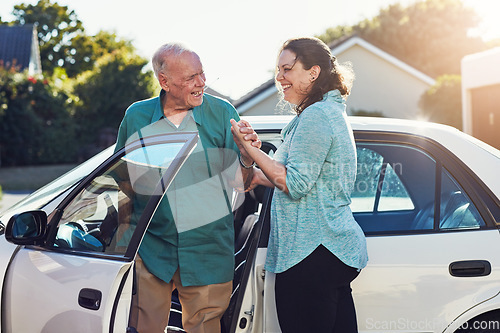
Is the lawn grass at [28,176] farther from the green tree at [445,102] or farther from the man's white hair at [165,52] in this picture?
the man's white hair at [165,52]

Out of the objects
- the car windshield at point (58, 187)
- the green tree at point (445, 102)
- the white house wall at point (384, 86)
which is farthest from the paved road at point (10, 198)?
the green tree at point (445, 102)

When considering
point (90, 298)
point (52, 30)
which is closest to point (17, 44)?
point (52, 30)

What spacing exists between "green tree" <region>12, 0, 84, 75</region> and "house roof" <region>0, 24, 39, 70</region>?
966 cm

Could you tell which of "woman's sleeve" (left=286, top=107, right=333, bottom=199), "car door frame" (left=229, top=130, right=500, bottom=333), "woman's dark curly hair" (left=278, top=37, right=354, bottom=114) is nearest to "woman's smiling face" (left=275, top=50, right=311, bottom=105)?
"woman's dark curly hair" (left=278, top=37, right=354, bottom=114)

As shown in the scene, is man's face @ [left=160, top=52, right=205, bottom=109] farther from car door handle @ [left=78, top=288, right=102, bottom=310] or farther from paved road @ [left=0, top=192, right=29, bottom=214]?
paved road @ [left=0, top=192, right=29, bottom=214]

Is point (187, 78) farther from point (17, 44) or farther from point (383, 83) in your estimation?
point (17, 44)

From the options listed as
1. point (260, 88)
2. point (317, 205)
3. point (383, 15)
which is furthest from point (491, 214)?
point (383, 15)

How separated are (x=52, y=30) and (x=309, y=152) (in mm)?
49817

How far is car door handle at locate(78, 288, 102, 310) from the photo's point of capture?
2455 mm

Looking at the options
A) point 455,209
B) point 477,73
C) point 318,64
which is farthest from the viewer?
point 477,73

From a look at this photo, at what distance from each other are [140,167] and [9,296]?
81cm

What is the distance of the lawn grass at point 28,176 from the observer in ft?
59.7

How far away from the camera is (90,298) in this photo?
249 centimetres

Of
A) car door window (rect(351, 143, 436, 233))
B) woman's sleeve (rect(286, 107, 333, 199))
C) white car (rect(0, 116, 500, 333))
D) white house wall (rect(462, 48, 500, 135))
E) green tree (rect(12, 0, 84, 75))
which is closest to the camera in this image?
woman's sleeve (rect(286, 107, 333, 199))
